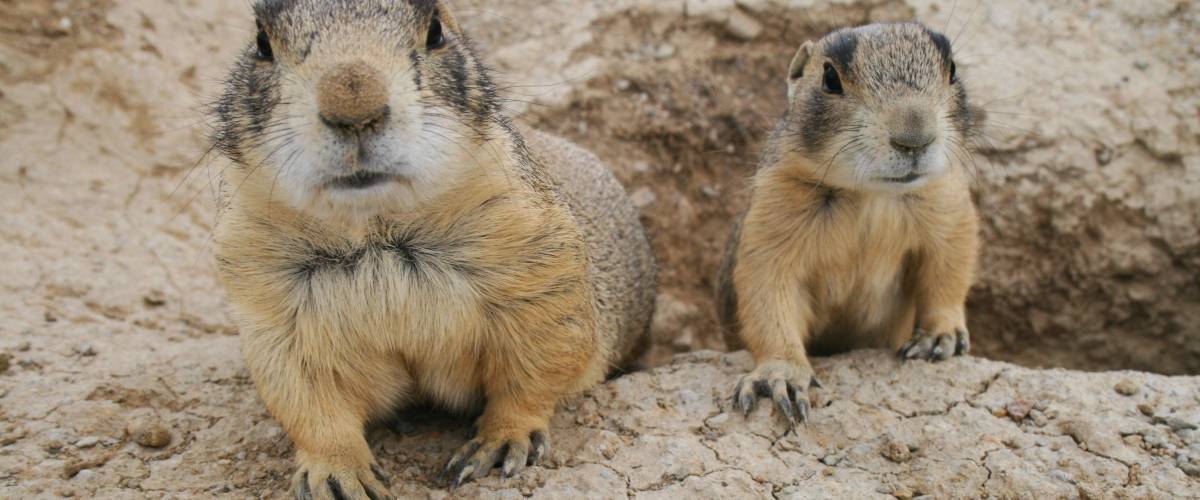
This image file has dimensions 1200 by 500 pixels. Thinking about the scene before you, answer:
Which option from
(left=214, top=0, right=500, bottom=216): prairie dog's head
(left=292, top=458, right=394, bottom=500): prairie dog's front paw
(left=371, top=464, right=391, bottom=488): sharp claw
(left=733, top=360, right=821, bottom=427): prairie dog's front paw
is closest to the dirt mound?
(left=733, top=360, right=821, bottom=427): prairie dog's front paw

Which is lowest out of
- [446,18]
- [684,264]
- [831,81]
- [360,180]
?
[684,264]

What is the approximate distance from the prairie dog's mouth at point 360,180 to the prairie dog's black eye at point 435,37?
2.03 feet

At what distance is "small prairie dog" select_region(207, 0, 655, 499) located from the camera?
313cm

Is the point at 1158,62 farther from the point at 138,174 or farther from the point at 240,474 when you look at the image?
the point at 138,174

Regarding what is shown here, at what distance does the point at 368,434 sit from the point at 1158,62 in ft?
17.9

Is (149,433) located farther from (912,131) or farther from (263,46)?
(912,131)

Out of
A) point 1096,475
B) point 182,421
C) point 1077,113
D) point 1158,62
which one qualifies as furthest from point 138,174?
point 1158,62

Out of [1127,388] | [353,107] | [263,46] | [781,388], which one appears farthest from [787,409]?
[263,46]

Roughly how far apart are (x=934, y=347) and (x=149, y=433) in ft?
11.4

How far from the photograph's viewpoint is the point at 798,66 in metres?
5.23

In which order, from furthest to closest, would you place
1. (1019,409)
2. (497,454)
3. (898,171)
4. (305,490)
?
(1019,409) → (898,171) → (497,454) → (305,490)

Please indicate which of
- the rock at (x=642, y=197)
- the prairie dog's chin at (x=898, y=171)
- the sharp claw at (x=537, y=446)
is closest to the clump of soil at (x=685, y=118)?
the rock at (x=642, y=197)

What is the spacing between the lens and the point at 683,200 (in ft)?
23.4

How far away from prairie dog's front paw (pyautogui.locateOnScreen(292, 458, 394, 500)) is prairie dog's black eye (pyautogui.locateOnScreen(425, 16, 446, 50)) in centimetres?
160
